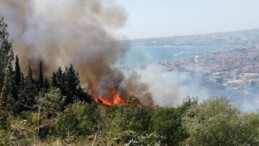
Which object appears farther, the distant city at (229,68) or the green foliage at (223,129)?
the distant city at (229,68)

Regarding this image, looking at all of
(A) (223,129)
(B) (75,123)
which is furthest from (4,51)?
(A) (223,129)

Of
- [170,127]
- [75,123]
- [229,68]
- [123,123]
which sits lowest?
[229,68]

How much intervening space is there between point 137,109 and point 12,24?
35.0 meters

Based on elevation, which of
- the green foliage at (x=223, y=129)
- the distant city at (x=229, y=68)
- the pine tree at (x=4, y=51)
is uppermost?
the pine tree at (x=4, y=51)

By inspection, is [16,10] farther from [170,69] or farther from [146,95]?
[170,69]

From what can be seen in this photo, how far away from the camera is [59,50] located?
54.7 metres

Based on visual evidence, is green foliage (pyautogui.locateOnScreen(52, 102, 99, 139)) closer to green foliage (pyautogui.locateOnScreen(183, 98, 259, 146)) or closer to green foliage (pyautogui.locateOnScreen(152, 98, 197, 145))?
green foliage (pyautogui.locateOnScreen(152, 98, 197, 145))

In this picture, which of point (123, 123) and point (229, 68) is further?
point (229, 68)

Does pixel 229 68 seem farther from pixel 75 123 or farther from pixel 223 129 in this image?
pixel 223 129

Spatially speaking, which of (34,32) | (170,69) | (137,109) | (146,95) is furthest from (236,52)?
(137,109)

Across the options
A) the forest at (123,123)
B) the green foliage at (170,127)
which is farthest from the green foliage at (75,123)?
the green foliage at (170,127)

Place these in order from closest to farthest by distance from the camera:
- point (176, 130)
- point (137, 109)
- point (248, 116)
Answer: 1. point (248, 116)
2. point (176, 130)
3. point (137, 109)

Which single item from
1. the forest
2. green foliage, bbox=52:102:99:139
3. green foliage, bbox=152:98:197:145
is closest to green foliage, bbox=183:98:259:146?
the forest

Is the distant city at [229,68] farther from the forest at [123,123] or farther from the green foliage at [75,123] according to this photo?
the green foliage at [75,123]
